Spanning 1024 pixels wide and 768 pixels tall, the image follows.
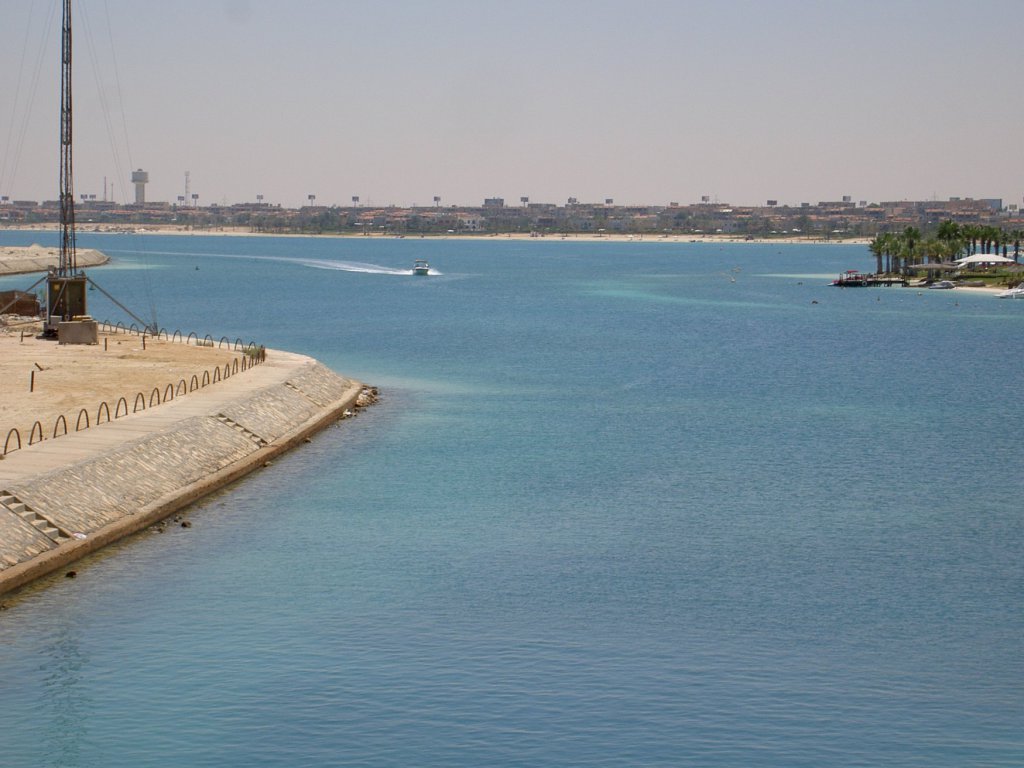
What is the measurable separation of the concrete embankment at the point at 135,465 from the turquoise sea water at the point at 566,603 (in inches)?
34.2

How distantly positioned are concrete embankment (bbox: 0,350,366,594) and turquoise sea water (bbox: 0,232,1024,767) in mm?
869

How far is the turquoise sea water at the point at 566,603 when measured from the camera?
2178 centimetres

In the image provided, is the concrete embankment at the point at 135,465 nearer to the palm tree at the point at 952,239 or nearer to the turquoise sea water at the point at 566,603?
the turquoise sea water at the point at 566,603

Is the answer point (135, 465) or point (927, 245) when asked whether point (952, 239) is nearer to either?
point (927, 245)

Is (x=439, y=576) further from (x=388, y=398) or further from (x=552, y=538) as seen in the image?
(x=388, y=398)

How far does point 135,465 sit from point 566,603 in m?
14.7

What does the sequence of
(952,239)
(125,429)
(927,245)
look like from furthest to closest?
(952,239) → (927,245) → (125,429)

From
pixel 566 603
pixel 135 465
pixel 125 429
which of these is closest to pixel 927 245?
pixel 125 429

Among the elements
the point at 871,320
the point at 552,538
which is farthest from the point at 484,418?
the point at 871,320

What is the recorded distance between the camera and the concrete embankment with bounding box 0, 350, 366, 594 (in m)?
31.2

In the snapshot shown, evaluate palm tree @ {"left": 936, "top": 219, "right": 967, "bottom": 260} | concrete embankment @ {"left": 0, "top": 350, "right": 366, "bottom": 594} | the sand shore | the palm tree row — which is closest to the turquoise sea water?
concrete embankment @ {"left": 0, "top": 350, "right": 366, "bottom": 594}

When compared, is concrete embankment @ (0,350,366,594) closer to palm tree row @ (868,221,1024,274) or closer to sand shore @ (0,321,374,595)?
sand shore @ (0,321,374,595)

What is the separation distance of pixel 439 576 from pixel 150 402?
801 inches

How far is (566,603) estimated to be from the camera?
28.8 m
